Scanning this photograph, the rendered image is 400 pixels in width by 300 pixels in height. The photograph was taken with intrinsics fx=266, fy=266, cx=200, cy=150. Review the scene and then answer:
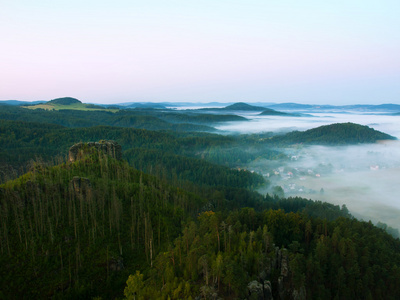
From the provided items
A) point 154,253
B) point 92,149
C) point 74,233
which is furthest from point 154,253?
point 92,149

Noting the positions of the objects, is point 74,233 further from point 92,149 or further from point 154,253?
point 92,149

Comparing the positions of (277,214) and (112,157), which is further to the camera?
(112,157)

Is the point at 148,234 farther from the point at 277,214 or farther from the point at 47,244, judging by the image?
the point at 277,214

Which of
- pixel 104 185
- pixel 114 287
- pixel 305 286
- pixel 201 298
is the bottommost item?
pixel 114 287

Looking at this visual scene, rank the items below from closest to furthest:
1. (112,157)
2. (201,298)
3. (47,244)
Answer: (201,298) < (47,244) < (112,157)

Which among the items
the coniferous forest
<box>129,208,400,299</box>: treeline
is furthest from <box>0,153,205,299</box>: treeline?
<box>129,208,400,299</box>: treeline

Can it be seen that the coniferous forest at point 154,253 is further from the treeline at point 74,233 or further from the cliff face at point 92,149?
the cliff face at point 92,149

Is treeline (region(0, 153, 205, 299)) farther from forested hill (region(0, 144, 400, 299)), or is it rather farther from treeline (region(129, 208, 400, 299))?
A: treeline (region(129, 208, 400, 299))

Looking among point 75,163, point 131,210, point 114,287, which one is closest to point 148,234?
point 131,210

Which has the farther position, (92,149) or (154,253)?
(92,149)
